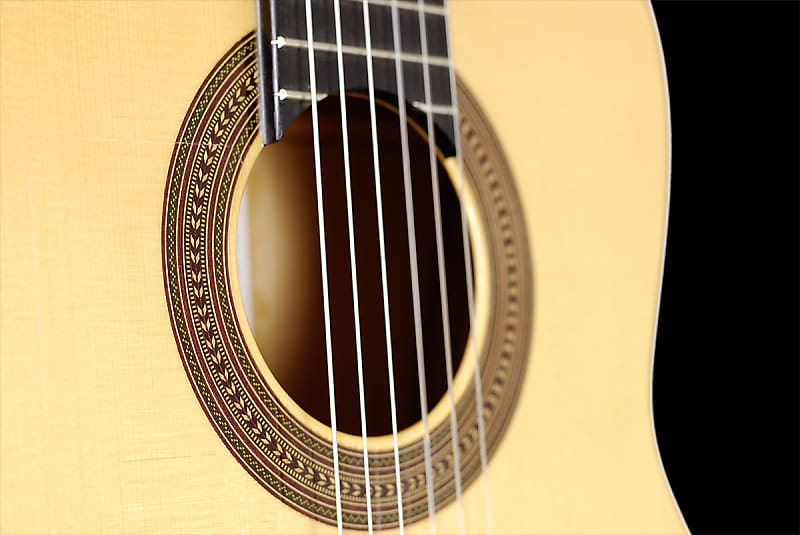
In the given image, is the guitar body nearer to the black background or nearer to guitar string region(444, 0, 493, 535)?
guitar string region(444, 0, 493, 535)

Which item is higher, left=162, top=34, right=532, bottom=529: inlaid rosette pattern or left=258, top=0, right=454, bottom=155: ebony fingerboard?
left=258, top=0, right=454, bottom=155: ebony fingerboard

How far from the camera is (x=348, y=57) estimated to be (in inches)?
22.2

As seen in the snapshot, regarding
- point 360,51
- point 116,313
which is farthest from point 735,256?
point 116,313

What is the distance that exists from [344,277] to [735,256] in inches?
25.4

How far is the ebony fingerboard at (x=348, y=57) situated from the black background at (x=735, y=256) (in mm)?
536

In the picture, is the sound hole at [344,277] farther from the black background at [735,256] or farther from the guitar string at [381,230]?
the black background at [735,256]

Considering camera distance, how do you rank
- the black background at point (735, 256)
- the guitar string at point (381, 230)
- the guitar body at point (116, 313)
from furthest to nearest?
the black background at point (735, 256), the guitar string at point (381, 230), the guitar body at point (116, 313)

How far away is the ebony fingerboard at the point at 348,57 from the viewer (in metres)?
0.53

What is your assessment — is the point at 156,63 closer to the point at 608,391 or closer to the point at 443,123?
the point at 443,123

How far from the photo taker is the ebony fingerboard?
527 millimetres

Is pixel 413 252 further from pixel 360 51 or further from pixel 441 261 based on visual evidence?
pixel 360 51

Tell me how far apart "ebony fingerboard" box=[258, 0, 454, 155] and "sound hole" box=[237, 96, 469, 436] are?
4 centimetres

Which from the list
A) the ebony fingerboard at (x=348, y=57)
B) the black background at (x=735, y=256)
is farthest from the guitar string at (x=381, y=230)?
the black background at (x=735, y=256)

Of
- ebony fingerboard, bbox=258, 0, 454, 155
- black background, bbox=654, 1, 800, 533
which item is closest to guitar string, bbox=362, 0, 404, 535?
ebony fingerboard, bbox=258, 0, 454, 155
